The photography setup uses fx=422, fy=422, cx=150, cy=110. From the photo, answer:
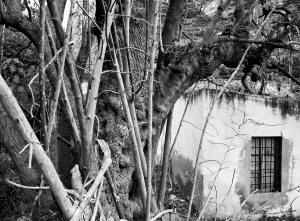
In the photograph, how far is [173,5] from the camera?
11.2 feet

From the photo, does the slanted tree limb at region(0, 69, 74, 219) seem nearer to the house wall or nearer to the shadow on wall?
the house wall

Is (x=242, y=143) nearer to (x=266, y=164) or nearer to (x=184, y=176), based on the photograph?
(x=266, y=164)

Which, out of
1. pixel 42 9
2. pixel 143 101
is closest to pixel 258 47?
pixel 143 101

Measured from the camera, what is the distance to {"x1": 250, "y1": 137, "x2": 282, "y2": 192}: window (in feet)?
30.3

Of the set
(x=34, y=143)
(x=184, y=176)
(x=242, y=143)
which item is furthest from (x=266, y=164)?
(x=34, y=143)

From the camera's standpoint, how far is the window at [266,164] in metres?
9.24

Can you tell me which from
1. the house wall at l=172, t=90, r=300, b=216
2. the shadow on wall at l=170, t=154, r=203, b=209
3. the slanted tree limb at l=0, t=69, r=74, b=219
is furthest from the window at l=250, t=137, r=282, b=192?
the slanted tree limb at l=0, t=69, r=74, b=219

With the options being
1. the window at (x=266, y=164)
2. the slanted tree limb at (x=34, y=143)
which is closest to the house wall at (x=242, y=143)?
the window at (x=266, y=164)

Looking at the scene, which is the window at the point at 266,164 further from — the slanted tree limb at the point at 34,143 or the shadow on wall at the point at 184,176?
the slanted tree limb at the point at 34,143

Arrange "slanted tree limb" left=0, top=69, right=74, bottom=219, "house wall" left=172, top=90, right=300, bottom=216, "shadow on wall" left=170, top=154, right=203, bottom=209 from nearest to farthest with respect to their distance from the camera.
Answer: "slanted tree limb" left=0, top=69, right=74, bottom=219 → "house wall" left=172, top=90, right=300, bottom=216 → "shadow on wall" left=170, top=154, right=203, bottom=209

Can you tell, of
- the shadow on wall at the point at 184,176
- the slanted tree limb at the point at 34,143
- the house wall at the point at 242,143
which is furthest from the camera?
the shadow on wall at the point at 184,176

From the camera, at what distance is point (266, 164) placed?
368 inches

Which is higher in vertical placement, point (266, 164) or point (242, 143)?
point (242, 143)

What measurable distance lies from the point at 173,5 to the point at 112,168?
4.61 feet
